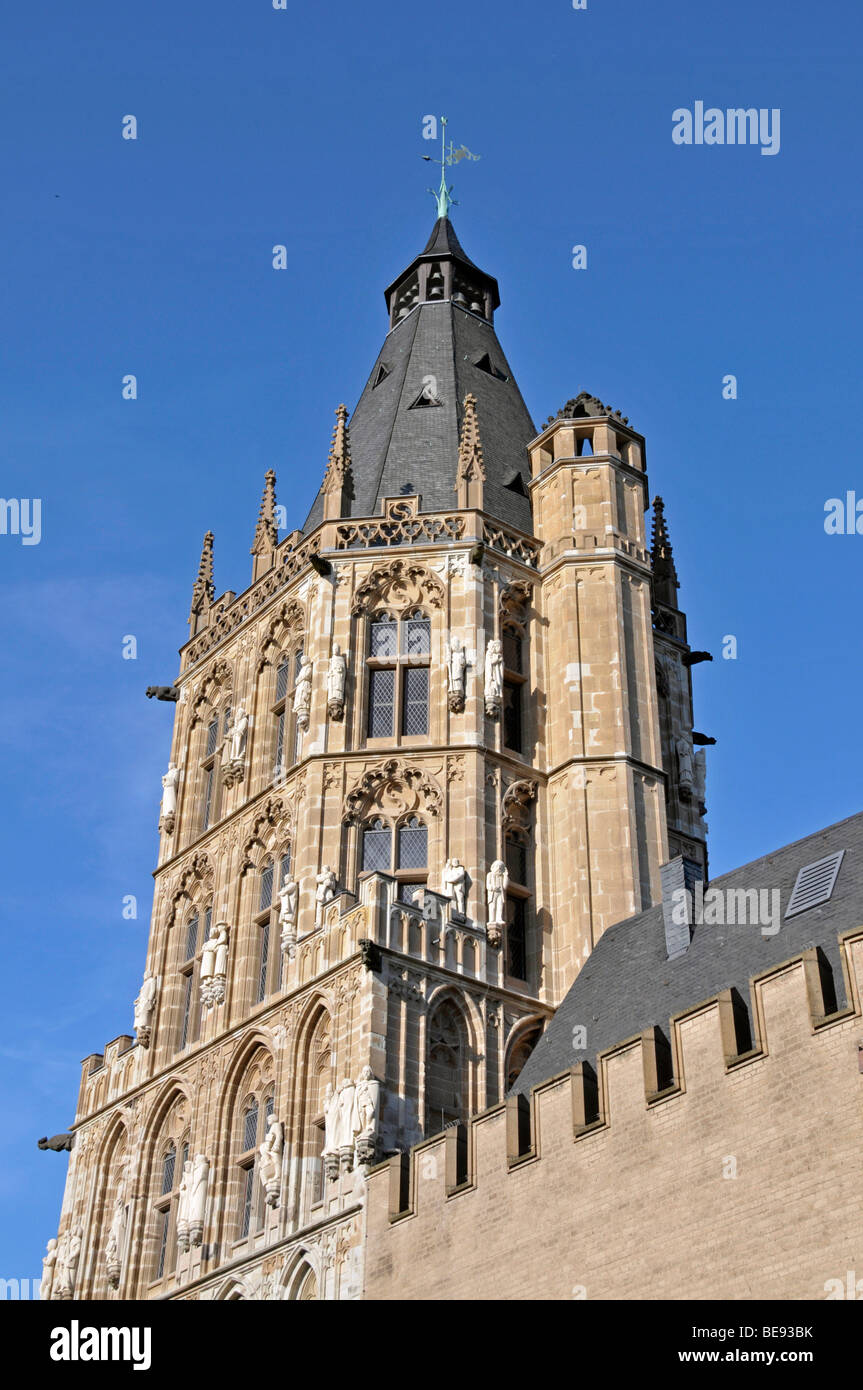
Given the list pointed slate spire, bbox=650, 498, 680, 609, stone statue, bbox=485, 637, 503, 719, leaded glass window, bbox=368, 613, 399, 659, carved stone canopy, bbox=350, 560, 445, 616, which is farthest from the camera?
pointed slate spire, bbox=650, 498, 680, 609

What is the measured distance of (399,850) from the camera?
3350 cm

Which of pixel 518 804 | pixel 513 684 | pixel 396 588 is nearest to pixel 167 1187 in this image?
pixel 518 804

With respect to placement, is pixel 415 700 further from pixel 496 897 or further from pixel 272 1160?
pixel 272 1160

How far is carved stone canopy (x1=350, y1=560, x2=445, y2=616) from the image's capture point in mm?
36250

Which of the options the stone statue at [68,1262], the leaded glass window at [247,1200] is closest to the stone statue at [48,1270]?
the stone statue at [68,1262]

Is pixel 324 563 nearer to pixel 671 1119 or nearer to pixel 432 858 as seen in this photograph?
pixel 432 858

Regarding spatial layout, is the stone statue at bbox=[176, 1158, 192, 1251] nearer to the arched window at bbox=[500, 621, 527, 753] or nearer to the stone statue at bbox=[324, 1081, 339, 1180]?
the stone statue at bbox=[324, 1081, 339, 1180]

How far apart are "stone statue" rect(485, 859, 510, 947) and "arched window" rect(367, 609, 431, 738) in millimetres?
3434

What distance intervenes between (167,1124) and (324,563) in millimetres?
11085

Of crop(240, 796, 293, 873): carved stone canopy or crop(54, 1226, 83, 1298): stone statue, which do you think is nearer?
crop(54, 1226, 83, 1298): stone statue

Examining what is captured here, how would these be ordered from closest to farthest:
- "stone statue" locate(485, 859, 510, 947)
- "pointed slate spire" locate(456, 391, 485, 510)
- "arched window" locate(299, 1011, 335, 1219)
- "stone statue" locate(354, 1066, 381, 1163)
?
"stone statue" locate(354, 1066, 381, 1163) → "arched window" locate(299, 1011, 335, 1219) → "stone statue" locate(485, 859, 510, 947) → "pointed slate spire" locate(456, 391, 485, 510)

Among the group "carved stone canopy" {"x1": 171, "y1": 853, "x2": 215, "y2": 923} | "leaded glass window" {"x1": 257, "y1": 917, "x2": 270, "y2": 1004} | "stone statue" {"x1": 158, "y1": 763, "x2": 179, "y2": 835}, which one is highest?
"stone statue" {"x1": 158, "y1": 763, "x2": 179, "y2": 835}

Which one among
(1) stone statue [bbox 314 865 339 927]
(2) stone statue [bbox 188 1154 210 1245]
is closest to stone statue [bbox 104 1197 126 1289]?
(2) stone statue [bbox 188 1154 210 1245]

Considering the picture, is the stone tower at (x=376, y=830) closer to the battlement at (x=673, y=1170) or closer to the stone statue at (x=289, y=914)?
the stone statue at (x=289, y=914)
